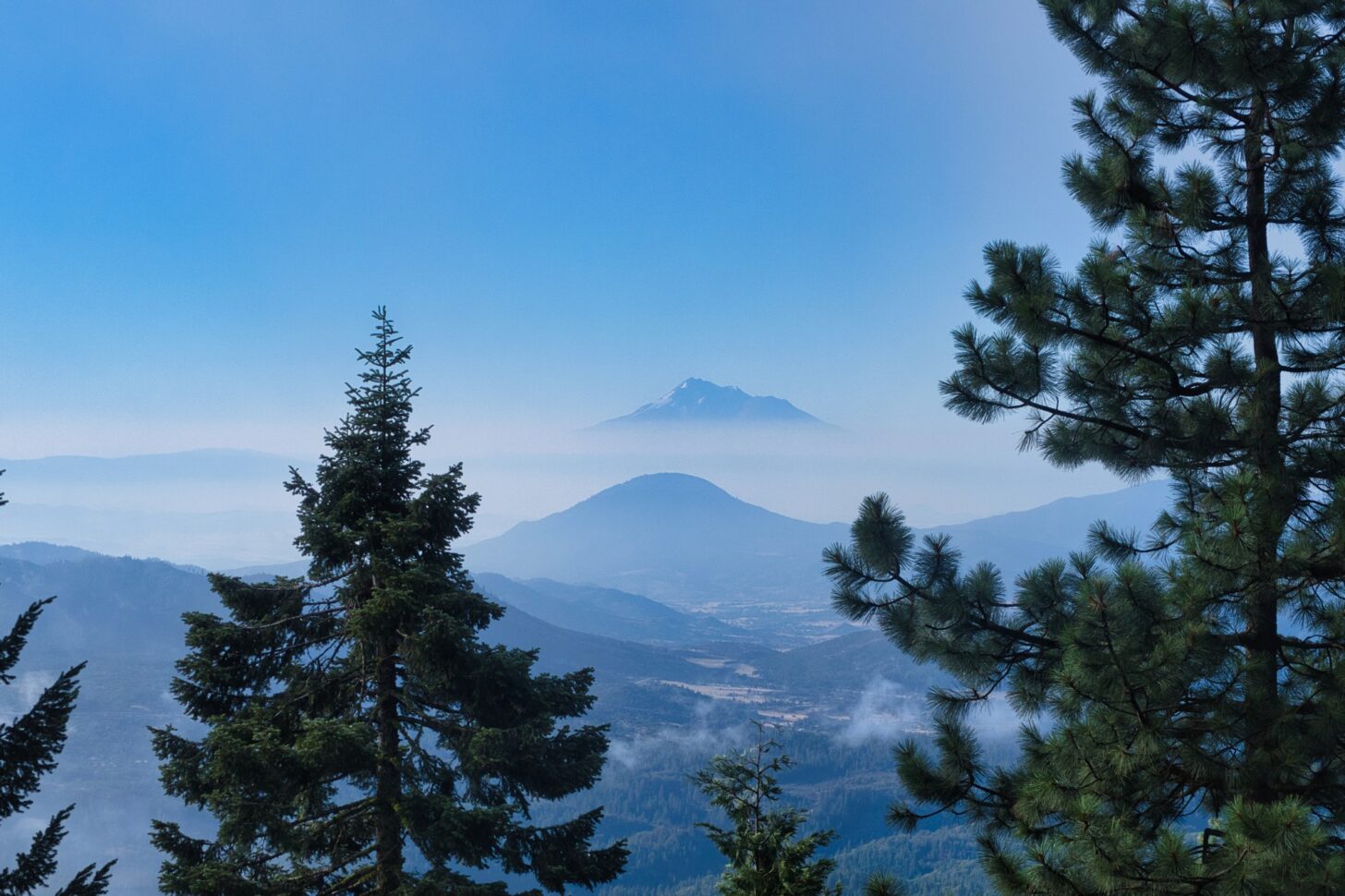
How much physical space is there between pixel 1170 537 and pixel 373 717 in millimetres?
7844

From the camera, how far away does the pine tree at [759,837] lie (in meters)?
8.38

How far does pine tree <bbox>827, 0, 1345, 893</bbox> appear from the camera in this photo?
5367 mm

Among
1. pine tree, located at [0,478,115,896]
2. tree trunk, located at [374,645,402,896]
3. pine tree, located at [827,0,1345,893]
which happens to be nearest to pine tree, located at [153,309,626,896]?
tree trunk, located at [374,645,402,896]

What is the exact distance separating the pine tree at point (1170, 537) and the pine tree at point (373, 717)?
392cm

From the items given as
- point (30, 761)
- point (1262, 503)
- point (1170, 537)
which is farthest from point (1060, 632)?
point (30, 761)

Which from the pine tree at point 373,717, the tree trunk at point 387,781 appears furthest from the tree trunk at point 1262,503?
the tree trunk at point 387,781

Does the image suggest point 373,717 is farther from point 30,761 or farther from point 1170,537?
point 1170,537

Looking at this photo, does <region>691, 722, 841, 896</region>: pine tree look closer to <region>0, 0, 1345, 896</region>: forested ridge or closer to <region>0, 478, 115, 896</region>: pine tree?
<region>0, 0, 1345, 896</region>: forested ridge

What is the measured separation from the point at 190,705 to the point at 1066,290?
376 inches

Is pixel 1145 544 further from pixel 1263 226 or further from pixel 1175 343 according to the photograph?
pixel 1263 226

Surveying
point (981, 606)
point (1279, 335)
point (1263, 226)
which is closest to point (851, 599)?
point (981, 606)

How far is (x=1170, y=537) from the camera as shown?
6938mm

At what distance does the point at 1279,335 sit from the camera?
21.6 ft

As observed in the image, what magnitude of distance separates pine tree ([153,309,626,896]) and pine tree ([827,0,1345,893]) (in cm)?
392
